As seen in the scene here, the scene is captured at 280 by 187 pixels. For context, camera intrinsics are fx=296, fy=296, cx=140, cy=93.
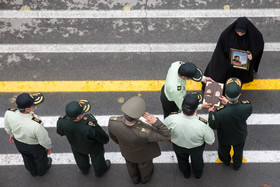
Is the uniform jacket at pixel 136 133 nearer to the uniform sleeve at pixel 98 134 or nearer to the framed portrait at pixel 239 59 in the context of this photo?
the uniform sleeve at pixel 98 134

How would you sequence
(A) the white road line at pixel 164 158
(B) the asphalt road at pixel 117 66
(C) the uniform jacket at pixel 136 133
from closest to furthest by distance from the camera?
1. (C) the uniform jacket at pixel 136 133
2. (B) the asphalt road at pixel 117 66
3. (A) the white road line at pixel 164 158

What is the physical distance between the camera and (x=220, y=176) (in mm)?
5266

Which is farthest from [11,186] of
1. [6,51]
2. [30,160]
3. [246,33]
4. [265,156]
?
[246,33]

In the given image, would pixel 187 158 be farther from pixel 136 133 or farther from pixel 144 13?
pixel 144 13

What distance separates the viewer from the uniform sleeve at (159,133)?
3951 mm

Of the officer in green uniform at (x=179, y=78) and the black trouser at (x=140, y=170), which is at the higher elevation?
the officer in green uniform at (x=179, y=78)

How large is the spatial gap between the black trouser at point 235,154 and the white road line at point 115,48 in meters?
2.60

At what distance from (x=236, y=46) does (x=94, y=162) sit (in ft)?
10.6

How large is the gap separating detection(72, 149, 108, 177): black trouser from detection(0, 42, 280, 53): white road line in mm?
2765

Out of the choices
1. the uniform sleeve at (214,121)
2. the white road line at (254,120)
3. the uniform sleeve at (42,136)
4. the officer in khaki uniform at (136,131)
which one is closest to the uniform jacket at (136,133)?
the officer in khaki uniform at (136,131)

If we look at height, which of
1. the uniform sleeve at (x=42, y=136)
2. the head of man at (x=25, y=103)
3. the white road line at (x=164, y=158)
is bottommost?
the white road line at (x=164, y=158)

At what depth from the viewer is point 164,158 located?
554cm

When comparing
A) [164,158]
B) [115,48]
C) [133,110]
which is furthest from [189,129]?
[115,48]

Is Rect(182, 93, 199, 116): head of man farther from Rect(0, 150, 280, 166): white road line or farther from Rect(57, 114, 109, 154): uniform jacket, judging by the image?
Rect(0, 150, 280, 166): white road line
